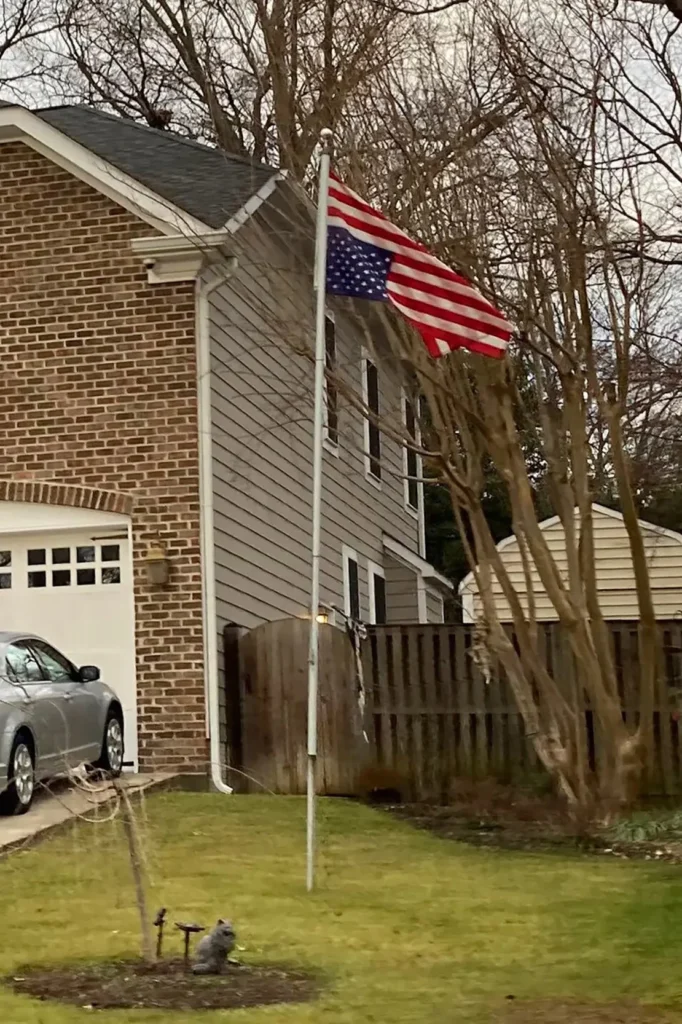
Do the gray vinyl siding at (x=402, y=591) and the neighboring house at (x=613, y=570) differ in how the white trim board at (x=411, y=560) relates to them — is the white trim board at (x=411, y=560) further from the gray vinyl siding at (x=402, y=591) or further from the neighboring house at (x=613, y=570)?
the neighboring house at (x=613, y=570)

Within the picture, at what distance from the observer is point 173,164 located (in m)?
15.6

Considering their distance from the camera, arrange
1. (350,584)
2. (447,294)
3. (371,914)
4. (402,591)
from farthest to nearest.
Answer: (402,591) < (350,584) < (447,294) < (371,914)

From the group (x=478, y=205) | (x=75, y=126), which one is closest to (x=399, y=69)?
(x=478, y=205)

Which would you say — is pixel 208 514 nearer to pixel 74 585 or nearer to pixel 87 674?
pixel 74 585

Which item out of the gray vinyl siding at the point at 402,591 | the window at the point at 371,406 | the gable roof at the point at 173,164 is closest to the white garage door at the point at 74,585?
the gable roof at the point at 173,164

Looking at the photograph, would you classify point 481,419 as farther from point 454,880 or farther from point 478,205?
point 454,880

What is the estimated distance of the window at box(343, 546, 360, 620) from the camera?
1912cm

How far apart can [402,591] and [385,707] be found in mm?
8545

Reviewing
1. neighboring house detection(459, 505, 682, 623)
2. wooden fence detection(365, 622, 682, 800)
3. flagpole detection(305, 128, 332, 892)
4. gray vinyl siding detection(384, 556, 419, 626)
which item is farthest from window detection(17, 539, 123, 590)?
neighboring house detection(459, 505, 682, 623)

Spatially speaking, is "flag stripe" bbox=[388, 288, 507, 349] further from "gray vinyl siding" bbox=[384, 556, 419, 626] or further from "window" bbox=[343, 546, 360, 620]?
"gray vinyl siding" bbox=[384, 556, 419, 626]

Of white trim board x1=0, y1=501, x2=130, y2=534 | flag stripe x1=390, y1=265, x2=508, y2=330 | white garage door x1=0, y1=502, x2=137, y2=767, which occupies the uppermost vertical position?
flag stripe x1=390, y1=265, x2=508, y2=330

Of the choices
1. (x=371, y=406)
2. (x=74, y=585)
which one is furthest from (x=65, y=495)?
(x=371, y=406)

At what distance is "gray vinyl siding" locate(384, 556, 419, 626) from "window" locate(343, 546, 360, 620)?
6.69 feet

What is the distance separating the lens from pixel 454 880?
8.77 metres
